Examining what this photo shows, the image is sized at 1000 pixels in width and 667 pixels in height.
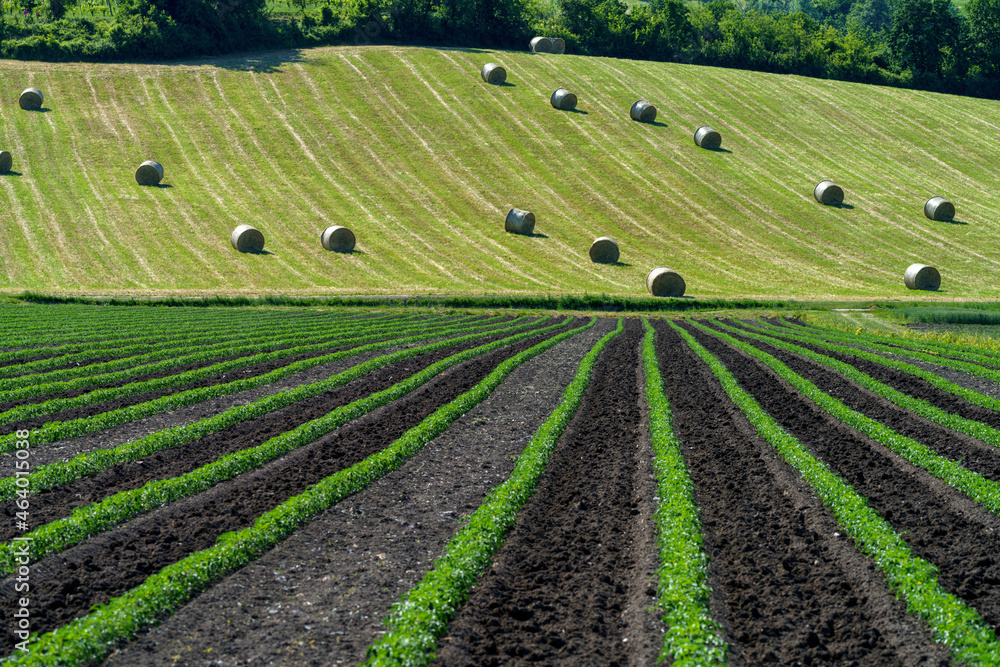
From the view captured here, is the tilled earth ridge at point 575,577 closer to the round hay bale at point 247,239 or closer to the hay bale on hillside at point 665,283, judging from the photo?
the hay bale on hillside at point 665,283

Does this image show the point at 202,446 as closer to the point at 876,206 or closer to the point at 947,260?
the point at 947,260

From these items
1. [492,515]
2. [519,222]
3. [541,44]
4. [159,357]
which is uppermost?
[541,44]

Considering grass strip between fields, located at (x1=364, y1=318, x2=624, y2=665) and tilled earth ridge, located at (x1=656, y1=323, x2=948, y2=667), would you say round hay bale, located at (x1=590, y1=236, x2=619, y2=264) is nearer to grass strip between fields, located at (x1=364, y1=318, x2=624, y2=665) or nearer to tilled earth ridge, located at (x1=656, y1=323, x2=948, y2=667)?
tilled earth ridge, located at (x1=656, y1=323, x2=948, y2=667)

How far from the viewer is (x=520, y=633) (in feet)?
26.2

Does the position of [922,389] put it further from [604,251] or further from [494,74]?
[494,74]

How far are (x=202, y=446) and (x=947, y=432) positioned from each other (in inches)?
566

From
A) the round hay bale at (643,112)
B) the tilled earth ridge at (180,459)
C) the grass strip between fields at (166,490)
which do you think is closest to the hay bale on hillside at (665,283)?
the tilled earth ridge at (180,459)

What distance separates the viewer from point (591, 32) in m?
90.7

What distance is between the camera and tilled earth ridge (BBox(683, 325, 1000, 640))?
9.17 m

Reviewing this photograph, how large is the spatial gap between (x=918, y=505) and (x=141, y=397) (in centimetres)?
1540

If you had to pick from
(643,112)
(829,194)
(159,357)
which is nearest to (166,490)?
(159,357)

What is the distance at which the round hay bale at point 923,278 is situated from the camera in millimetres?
45188

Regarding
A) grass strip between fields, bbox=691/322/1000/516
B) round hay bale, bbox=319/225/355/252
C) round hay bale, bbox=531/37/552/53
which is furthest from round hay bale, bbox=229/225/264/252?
round hay bale, bbox=531/37/552/53

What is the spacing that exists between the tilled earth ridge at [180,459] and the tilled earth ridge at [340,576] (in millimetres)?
3167
